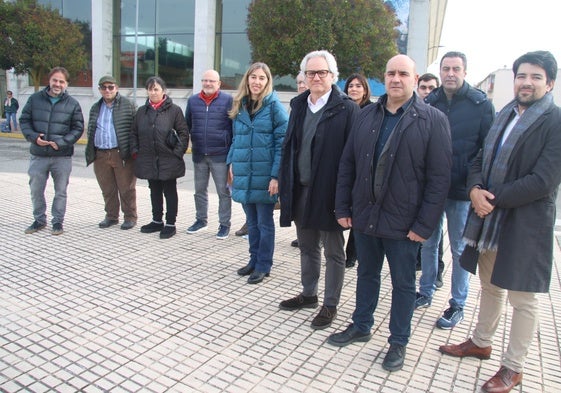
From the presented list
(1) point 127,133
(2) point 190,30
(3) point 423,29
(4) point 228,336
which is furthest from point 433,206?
(2) point 190,30

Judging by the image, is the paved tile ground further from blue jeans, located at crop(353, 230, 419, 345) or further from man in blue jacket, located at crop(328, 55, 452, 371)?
man in blue jacket, located at crop(328, 55, 452, 371)

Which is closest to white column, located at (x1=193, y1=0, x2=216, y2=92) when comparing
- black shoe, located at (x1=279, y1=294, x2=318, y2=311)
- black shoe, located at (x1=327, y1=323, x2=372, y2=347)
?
black shoe, located at (x1=279, y1=294, x2=318, y2=311)

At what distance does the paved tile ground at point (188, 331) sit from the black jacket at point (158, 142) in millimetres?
950

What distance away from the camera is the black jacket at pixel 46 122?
5371mm

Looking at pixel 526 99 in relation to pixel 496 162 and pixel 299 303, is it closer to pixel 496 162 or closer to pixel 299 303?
pixel 496 162

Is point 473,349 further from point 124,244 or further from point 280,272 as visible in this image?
point 124,244

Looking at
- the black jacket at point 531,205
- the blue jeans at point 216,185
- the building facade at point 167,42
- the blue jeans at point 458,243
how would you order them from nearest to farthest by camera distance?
the black jacket at point 531,205 < the blue jeans at point 458,243 < the blue jeans at point 216,185 < the building facade at point 167,42

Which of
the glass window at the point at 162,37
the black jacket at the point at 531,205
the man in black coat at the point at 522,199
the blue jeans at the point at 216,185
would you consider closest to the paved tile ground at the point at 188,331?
the man in black coat at the point at 522,199

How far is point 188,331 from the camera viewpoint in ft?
10.9

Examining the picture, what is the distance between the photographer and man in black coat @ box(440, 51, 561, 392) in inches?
100.0

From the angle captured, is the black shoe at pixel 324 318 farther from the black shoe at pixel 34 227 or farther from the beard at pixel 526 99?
the black shoe at pixel 34 227

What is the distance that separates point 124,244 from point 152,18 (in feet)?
68.6

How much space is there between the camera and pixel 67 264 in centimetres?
458

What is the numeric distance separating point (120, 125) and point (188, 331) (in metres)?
3.33
